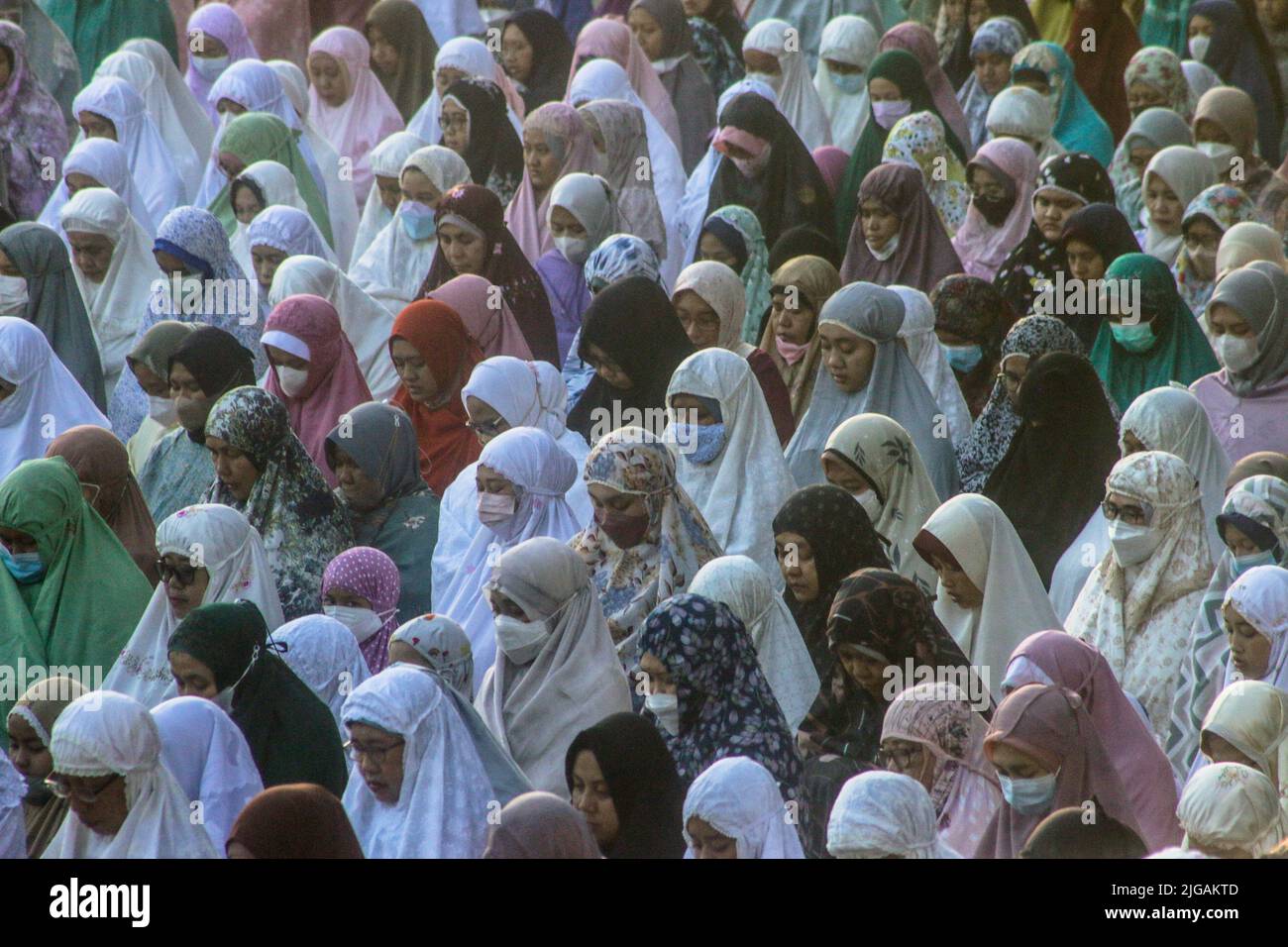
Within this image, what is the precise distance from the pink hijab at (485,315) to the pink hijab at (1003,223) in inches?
80.2

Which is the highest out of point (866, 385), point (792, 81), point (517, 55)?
point (517, 55)

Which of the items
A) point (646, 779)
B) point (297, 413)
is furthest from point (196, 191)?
point (646, 779)

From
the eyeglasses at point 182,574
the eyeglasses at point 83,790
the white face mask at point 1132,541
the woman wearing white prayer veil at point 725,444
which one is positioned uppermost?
the woman wearing white prayer veil at point 725,444

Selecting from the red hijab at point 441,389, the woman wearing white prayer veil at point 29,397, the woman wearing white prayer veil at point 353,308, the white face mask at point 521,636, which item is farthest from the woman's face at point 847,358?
the woman wearing white prayer veil at point 29,397

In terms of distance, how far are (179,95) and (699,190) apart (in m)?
2.65

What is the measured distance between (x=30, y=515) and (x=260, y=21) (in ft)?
20.9

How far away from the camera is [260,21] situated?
49.3ft

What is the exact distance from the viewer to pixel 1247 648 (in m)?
8.41

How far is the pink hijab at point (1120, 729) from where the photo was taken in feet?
25.4

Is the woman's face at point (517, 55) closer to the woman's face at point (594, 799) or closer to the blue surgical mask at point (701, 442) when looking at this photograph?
the blue surgical mask at point (701, 442)

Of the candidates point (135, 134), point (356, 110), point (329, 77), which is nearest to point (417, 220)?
point (135, 134)

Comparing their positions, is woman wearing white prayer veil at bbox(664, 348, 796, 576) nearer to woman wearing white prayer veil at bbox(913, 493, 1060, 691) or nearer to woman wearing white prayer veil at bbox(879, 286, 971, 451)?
woman wearing white prayer veil at bbox(913, 493, 1060, 691)

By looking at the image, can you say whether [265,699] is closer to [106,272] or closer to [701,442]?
[701,442]

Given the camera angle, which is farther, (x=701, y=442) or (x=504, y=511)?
(x=701, y=442)
